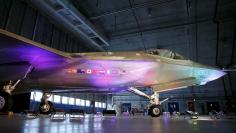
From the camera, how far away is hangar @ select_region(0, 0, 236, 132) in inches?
217

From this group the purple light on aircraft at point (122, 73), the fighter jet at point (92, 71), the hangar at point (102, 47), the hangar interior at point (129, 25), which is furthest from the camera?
the hangar interior at point (129, 25)

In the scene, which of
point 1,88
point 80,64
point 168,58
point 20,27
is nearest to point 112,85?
point 80,64

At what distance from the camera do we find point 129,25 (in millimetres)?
21297

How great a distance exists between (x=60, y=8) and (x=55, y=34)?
11.9ft

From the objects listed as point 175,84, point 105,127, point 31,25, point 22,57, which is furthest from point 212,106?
point 105,127

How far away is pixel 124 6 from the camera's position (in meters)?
17.5

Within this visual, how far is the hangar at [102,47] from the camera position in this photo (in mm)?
5512

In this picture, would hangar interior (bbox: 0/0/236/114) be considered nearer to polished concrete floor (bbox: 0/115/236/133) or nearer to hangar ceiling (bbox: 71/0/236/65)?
hangar ceiling (bbox: 71/0/236/65)

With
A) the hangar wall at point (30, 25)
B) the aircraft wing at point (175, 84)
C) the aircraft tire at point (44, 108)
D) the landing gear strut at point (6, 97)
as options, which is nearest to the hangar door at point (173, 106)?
the hangar wall at point (30, 25)

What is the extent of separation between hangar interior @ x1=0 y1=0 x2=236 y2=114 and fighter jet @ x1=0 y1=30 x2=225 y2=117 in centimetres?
274

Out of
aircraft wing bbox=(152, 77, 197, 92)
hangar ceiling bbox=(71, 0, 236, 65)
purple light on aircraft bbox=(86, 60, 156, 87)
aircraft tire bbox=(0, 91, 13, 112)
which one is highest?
hangar ceiling bbox=(71, 0, 236, 65)

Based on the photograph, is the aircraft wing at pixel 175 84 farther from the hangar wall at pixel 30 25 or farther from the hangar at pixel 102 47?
the hangar wall at pixel 30 25

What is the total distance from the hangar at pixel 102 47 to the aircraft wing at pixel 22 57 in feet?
Answer: 0.08

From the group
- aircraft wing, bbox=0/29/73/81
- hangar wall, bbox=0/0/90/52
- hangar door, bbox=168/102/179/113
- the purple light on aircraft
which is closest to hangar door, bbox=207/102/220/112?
hangar door, bbox=168/102/179/113
